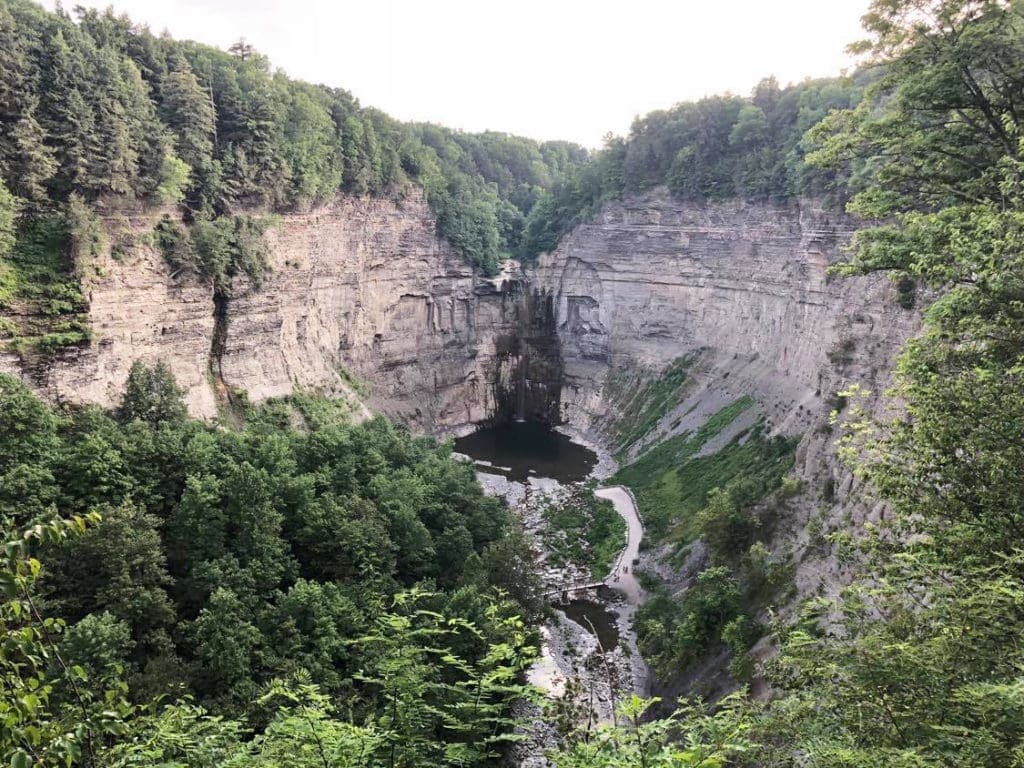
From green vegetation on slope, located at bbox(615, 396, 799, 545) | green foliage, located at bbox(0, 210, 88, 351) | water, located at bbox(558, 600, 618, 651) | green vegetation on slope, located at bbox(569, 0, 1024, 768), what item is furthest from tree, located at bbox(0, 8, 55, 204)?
green vegetation on slope, located at bbox(615, 396, 799, 545)

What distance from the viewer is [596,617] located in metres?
33.2

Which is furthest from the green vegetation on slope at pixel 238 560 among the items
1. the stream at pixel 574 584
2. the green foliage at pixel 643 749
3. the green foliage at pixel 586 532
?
the green foliage at pixel 586 532

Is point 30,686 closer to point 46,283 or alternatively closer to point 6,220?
point 46,283

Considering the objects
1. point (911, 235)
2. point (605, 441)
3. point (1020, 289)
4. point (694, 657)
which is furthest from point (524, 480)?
point (1020, 289)

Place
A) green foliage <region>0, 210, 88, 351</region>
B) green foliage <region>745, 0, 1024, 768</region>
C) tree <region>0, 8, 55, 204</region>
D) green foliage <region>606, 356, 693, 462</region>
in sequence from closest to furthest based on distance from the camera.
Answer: green foliage <region>745, 0, 1024, 768</region>, green foliage <region>0, 210, 88, 351</region>, tree <region>0, 8, 55, 204</region>, green foliage <region>606, 356, 693, 462</region>

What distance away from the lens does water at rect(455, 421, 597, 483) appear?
55594 mm

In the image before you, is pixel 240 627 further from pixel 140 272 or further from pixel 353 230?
pixel 353 230

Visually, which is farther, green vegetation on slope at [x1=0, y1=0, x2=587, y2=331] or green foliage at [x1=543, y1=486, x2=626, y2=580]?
green foliage at [x1=543, y1=486, x2=626, y2=580]

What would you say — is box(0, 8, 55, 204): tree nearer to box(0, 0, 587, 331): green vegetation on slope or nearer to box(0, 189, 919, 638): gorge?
box(0, 0, 587, 331): green vegetation on slope

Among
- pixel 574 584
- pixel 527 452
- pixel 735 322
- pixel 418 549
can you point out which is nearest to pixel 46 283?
pixel 418 549

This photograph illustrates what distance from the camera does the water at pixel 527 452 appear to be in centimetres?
5559

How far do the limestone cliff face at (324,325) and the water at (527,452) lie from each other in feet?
10.4

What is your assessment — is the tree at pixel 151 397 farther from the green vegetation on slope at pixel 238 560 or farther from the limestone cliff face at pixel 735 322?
the limestone cliff face at pixel 735 322

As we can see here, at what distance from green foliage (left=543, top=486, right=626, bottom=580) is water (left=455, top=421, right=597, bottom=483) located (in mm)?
7282
